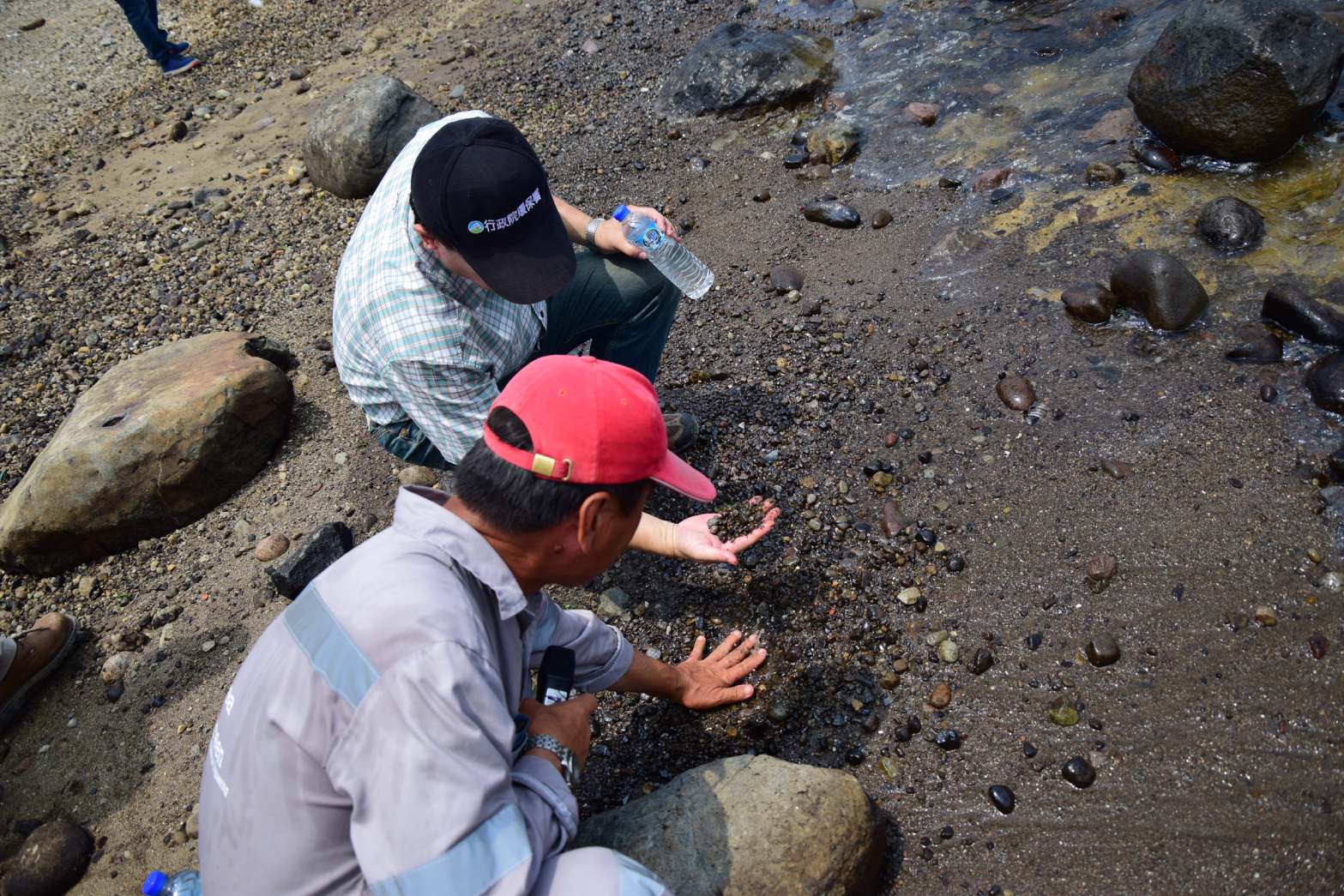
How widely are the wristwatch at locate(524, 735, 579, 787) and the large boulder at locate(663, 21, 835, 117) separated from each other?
456cm

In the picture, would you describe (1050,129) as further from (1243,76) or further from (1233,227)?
(1233,227)

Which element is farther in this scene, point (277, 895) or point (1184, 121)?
point (1184, 121)

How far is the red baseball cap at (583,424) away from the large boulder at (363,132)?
4458 millimetres

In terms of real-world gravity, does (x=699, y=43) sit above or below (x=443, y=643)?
below

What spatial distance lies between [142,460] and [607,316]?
2261mm

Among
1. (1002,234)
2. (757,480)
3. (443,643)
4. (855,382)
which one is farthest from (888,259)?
(443,643)

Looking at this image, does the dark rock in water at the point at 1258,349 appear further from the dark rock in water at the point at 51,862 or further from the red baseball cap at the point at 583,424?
the dark rock in water at the point at 51,862

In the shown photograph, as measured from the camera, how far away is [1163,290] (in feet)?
12.1

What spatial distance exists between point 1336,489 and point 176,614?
4.52m

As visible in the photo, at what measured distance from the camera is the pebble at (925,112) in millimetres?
5191

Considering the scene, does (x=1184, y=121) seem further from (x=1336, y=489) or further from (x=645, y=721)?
(x=645, y=721)

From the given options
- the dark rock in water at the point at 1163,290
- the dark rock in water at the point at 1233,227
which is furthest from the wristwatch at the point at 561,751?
the dark rock in water at the point at 1233,227

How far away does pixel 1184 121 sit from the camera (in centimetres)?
436

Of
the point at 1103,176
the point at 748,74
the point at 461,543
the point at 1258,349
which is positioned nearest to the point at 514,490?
the point at 461,543
